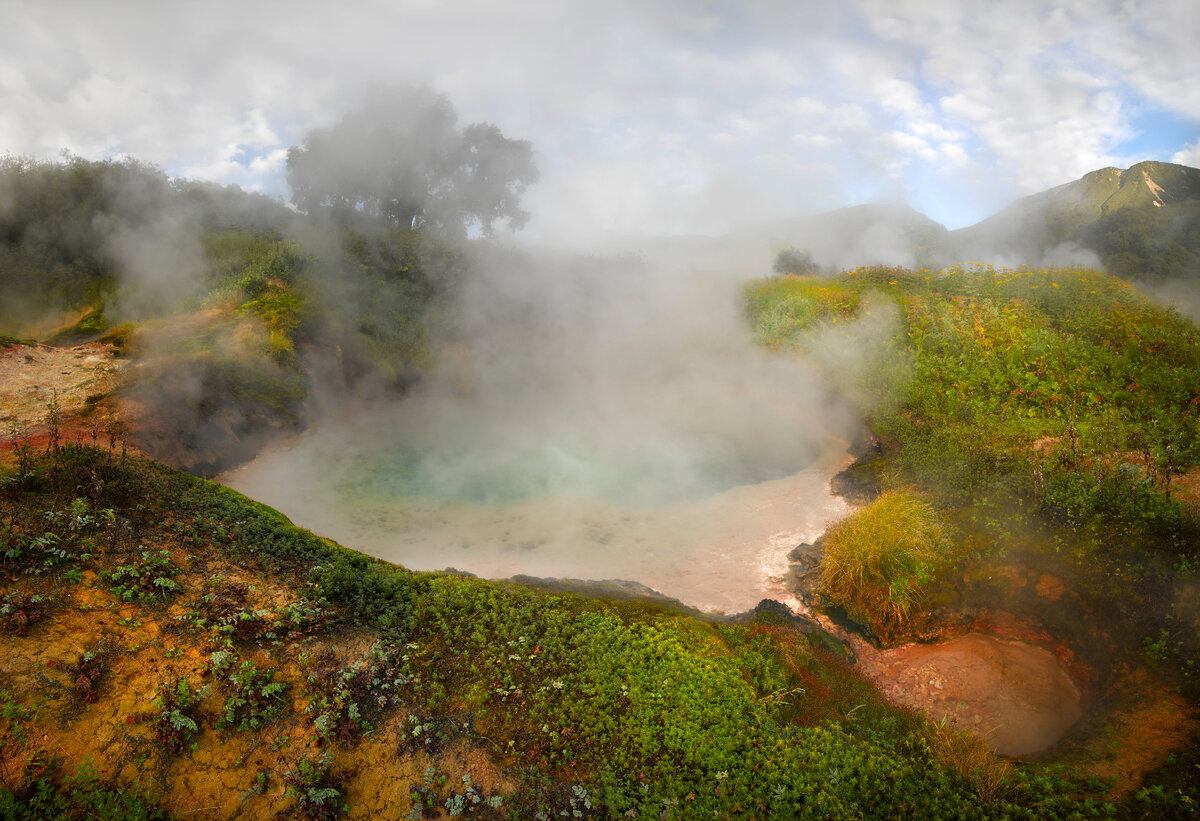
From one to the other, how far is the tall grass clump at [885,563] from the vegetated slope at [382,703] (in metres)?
1.51

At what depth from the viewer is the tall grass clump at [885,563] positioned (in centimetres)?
668

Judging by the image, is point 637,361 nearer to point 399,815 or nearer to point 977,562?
point 977,562

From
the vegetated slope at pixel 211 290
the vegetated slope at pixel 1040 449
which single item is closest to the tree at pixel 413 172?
the vegetated slope at pixel 211 290

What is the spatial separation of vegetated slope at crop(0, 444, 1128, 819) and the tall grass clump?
4.95 feet

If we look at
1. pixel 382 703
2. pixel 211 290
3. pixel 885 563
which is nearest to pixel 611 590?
pixel 382 703

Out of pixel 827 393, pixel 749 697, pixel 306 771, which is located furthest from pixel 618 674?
pixel 827 393

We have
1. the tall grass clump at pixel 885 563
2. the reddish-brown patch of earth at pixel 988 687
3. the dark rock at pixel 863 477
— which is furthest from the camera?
the dark rock at pixel 863 477

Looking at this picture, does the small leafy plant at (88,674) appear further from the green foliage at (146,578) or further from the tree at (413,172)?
the tree at (413,172)

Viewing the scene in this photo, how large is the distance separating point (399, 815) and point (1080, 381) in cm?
1195

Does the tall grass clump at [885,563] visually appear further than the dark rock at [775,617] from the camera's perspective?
Yes

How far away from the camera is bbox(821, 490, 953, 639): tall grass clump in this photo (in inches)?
263

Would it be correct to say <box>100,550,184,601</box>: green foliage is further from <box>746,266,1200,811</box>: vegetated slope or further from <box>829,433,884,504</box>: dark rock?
<box>829,433,884,504</box>: dark rock

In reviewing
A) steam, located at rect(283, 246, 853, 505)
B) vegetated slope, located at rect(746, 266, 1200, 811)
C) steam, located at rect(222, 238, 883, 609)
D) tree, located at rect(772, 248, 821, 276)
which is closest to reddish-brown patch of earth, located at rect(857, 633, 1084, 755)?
vegetated slope, located at rect(746, 266, 1200, 811)

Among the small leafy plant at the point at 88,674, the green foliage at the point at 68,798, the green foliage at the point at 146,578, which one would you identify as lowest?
the green foliage at the point at 68,798
